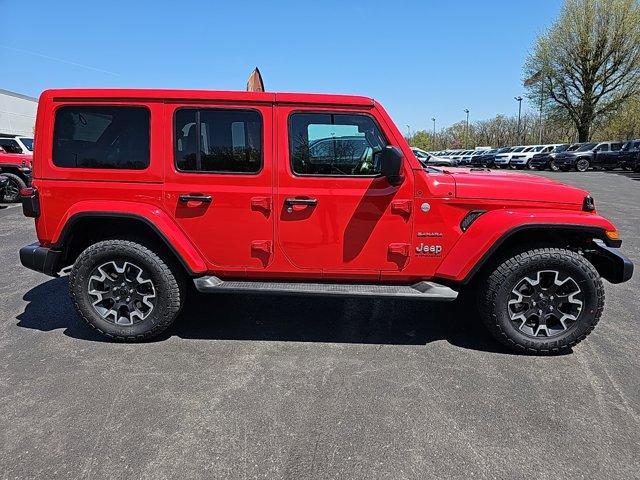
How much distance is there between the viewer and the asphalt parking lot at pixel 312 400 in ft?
7.20

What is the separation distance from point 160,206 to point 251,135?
3.04ft

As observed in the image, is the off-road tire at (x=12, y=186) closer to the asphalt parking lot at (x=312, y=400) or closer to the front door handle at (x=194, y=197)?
the asphalt parking lot at (x=312, y=400)

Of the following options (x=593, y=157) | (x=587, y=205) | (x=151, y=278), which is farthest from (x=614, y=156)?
(x=151, y=278)

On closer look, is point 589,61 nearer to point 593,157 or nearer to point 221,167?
point 593,157

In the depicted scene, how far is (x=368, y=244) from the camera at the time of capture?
11.1 ft

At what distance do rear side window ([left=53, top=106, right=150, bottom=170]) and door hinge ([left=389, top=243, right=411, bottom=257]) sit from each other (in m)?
2.08

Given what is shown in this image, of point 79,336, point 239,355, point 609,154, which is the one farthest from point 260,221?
point 609,154

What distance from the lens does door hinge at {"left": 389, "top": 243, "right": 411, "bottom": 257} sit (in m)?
3.36

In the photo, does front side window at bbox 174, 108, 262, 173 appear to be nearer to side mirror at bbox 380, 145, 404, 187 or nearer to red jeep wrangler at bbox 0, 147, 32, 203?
side mirror at bbox 380, 145, 404, 187

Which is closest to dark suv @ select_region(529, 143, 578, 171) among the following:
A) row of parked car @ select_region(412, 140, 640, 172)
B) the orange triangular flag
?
row of parked car @ select_region(412, 140, 640, 172)

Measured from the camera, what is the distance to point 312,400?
2.71 metres

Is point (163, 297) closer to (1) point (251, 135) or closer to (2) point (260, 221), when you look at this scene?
(2) point (260, 221)

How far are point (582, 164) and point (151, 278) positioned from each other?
30.4 m

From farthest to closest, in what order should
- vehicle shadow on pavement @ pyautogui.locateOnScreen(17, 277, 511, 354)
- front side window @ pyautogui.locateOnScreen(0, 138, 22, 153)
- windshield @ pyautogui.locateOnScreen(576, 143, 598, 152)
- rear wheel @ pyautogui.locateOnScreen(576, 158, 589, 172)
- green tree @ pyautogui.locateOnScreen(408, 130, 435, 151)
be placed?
green tree @ pyautogui.locateOnScreen(408, 130, 435, 151), windshield @ pyautogui.locateOnScreen(576, 143, 598, 152), rear wheel @ pyautogui.locateOnScreen(576, 158, 589, 172), front side window @ pyautogui.locateOnScreen(0, 138, 22, 153), vehicle shadow on pavement @ pyautogui.locateOnScreen(17, 277, 511, 354)
